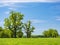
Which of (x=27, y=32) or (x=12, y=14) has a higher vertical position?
(x=12, y=14)

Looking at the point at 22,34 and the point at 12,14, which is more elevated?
the point at 12,14

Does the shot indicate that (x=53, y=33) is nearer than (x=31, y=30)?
No

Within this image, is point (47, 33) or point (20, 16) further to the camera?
point (47, 33)

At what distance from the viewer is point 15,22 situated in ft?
228

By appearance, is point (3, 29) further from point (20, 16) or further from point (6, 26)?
point (20, 16)

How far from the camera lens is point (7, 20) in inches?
2808

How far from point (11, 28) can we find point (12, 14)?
16.3ft

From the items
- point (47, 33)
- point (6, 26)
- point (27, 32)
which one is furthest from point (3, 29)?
point (47, 33)

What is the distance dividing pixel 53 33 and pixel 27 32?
5384 cm

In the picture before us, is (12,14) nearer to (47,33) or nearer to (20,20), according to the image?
(20,20)

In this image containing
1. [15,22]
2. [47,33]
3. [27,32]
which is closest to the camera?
[15,22]

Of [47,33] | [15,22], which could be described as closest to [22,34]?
[15,22]

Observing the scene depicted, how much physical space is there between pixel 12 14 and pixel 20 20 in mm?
3480

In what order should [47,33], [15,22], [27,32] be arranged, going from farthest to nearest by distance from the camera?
[47,33], [27,32], [15,22]
